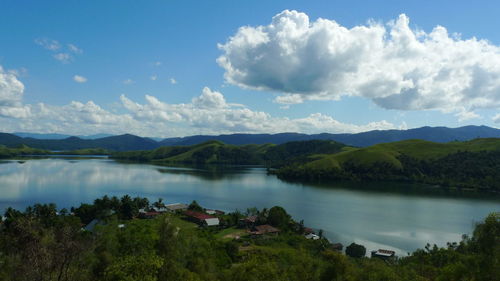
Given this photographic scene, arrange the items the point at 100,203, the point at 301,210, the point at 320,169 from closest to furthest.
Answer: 1. the point at 100,203
2. the point at 301,210
3. the point at 320,169

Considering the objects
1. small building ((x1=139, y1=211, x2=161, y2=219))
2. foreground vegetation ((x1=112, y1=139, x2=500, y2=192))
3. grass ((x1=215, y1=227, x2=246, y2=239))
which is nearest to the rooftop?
grass ((x1=215, y1=227, x2=246, y2=239))

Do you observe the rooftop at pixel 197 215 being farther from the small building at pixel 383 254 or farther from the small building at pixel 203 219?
the small building at pixel 383 254

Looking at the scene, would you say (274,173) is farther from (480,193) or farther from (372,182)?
(480,193)

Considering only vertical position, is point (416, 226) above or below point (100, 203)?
below

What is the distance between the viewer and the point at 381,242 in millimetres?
60562

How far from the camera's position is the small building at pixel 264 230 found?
199 ft

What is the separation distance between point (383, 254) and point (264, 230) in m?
20.5

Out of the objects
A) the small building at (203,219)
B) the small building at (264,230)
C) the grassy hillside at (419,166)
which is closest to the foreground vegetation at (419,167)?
the grassy hillside at (419,166)

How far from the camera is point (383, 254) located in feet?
167

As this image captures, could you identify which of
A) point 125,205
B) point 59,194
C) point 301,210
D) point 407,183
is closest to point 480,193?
point 407,183

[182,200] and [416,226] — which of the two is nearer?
[416,226]

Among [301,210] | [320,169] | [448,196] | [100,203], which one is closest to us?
[100,203]

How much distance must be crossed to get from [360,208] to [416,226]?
63.2 feet

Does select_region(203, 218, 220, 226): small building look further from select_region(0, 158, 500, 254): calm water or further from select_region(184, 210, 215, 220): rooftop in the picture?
select_region(0, 158, 500, 254): calm water
